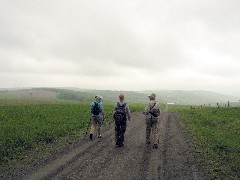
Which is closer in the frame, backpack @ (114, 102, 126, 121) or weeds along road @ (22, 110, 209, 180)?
weeds along road @ (22, 110, 209, 180)

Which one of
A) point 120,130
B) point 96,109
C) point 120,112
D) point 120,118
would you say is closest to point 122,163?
point 120,130

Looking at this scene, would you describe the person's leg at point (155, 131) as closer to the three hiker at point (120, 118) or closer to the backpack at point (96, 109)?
the three hiker at point (120, 118)

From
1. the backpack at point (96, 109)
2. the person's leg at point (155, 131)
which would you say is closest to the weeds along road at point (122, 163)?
the person's leg at point (155, 131)

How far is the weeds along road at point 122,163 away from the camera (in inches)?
424

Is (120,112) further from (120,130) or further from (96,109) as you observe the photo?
(96,109)

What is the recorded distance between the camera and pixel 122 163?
487 inches

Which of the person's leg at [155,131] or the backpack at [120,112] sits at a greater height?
the backpack at [120,112]

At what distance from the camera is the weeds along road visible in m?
10.8

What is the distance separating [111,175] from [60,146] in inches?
256

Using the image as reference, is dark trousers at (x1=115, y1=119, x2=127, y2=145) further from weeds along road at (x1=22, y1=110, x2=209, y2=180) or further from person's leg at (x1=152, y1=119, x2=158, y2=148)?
person's leg at (x1=152, y1=119, x2=158, y2=148)

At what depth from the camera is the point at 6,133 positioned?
60.4 feet

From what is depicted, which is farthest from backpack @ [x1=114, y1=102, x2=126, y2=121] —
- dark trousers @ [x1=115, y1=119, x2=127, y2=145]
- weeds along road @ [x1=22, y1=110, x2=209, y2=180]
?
weeds along road @ [x1=22, y1=110, x2=209, y2=180]

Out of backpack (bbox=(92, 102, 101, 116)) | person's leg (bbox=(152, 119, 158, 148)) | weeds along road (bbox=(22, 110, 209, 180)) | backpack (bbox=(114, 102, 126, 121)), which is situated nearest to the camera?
weeds along road (bbox=(22, 110, 209, 180))

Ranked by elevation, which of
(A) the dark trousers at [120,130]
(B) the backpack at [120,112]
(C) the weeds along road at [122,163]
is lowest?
(C) the weeds along road at [122,163]
